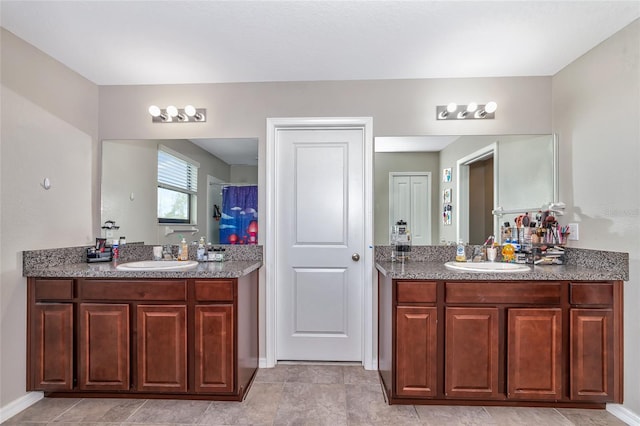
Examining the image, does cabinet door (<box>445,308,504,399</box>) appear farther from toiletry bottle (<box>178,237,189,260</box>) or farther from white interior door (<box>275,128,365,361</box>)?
toiletry bottle (<box>178,237,189,260</box>)

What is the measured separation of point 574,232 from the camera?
2338mm

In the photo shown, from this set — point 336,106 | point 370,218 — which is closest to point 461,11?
point 336,106

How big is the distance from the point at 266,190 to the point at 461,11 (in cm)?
175

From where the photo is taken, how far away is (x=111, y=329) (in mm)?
2068

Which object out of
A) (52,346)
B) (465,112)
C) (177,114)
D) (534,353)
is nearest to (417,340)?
(534,353)

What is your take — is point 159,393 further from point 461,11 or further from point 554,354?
point 461,11

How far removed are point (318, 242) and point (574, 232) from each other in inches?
74.0

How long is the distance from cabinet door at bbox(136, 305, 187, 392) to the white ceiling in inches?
66.8

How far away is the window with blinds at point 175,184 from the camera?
2705mm

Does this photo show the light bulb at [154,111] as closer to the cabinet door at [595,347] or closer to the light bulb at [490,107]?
the light bulb at [490,107]

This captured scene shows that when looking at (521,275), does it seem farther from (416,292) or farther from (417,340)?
(417,340)

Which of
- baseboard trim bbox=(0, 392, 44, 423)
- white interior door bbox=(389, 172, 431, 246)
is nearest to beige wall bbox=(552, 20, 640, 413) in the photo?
white interior door bbox=(389, 172, 431, 246)

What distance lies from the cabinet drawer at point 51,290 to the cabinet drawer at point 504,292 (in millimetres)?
2398

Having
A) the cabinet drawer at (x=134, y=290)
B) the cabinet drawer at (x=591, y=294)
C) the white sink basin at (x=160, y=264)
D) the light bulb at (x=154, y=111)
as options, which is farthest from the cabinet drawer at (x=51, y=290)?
the cabinet drawer at (x=591, y=294)
